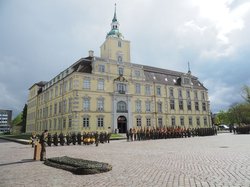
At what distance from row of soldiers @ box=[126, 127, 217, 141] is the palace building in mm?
9209

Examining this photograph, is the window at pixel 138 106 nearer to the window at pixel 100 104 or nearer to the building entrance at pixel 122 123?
the building entrance at pixel 122 123

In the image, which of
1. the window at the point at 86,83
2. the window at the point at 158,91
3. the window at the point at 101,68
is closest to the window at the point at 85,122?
the window at the point at 86,83

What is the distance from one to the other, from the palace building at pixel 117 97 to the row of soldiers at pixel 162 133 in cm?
921

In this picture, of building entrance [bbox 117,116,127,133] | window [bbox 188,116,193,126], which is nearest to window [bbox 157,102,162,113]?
building entrance [bbox 117,116,127,133]

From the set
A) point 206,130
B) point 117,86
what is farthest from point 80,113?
point 206,130

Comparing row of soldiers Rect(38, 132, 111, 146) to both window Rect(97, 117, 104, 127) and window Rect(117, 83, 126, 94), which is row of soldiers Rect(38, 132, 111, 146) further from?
window Rect(117, 83, 126, 94)

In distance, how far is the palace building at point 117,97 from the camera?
36.8 meters

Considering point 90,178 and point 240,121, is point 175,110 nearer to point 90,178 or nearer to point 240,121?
point 240,121

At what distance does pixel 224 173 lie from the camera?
6.70 m

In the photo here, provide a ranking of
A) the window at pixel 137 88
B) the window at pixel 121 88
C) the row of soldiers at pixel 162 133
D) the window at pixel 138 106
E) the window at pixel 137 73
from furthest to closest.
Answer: the window at pixel 137 73
the window at pixel 137 88
the window at pixel 138 106
the window at pixel 121 88
the row of soldiers at pixel 162 133

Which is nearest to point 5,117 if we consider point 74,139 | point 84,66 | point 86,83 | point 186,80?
point 84,66

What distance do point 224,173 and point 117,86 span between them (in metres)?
34.2

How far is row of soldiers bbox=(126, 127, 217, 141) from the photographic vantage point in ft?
90.8

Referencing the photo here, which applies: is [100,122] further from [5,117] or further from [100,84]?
[5,117]
